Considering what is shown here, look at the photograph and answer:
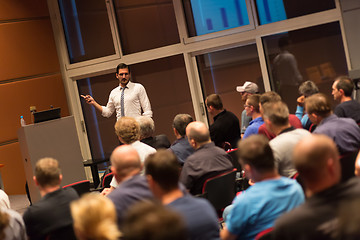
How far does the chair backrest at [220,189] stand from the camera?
355cm

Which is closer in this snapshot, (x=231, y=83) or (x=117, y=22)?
(x=231, y=83)

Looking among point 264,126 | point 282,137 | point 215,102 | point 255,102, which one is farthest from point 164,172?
point 215,102

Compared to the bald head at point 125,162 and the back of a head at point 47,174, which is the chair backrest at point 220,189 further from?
the back of a head at point 47,174

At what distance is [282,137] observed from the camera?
3.37m

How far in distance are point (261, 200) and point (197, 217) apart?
0.35 m

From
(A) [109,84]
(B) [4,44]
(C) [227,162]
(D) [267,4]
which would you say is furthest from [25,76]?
(C) [227,162]

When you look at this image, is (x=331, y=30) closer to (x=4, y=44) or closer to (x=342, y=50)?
(x=342, y=50)

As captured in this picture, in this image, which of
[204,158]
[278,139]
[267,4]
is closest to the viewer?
[278,139]

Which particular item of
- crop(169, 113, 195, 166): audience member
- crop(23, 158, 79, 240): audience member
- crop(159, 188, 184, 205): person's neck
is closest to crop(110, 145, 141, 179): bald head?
crop(23, 158, 79, 240): audience member

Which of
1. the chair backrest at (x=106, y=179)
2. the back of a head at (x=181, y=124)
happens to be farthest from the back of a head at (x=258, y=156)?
the chair backrest at (x=106, y=179)

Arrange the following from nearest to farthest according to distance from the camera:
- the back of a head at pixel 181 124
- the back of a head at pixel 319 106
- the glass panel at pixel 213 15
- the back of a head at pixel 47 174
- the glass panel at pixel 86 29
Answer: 1. the back of a head at pixel 47 174
2. the back of a head at pixel 319 106
3. the back of a head at pixel 181 124
4. the glass panel at pixel 213 15
5. the glass panel at pixel 86 29

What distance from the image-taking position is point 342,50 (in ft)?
22.5

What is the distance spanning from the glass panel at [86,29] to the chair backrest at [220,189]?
5235 mm

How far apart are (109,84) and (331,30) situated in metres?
3.88
